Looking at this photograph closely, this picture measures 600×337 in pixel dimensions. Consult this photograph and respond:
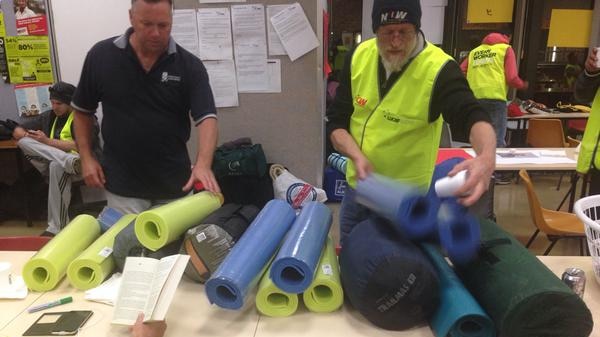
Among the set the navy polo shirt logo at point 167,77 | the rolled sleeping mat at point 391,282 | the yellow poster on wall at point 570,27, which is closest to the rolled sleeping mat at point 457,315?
the rolled sleeping mat at point 391,282

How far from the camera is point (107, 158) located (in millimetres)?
2143

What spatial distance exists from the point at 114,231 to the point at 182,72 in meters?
0.76

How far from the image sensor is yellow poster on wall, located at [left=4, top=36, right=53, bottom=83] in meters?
4.16

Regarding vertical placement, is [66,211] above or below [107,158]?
below

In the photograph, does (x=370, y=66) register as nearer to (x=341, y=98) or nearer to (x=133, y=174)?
(x=341, y=98)

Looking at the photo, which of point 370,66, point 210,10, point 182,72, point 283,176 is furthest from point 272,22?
point 370,66

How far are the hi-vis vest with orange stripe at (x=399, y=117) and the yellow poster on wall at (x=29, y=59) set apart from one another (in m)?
3.48

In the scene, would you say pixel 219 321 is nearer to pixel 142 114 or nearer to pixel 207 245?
pixel 207 245

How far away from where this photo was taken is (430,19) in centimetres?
618

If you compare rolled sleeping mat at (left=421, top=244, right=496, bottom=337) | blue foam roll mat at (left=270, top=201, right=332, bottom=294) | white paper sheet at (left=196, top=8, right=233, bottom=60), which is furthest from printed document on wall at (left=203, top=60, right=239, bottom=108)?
rolled sleeping mat at (left=421, top=244, right=496, bottom=337)

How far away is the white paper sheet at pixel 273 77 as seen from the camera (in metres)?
3.75

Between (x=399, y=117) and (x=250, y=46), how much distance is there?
232 cm

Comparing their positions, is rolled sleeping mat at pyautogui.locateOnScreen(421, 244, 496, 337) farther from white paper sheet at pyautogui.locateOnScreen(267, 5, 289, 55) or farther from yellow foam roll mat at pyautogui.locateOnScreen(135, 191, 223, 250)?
white paper sheet at pyautogui.locateOnScreen(267, 5, 289, 55)

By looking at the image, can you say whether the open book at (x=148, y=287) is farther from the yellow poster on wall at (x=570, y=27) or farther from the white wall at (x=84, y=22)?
the yellow poster on wall at (x=570, y=27)
